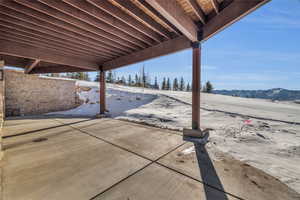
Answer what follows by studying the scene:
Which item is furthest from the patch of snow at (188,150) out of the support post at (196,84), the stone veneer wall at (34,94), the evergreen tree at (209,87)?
the evergreen tree at (209,87)

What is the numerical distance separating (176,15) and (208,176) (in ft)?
9.70

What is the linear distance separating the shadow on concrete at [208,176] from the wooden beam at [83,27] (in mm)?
3986

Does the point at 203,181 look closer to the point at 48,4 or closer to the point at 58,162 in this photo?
the point at 58,162

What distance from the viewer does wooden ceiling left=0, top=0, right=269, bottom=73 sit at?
98.1 inches

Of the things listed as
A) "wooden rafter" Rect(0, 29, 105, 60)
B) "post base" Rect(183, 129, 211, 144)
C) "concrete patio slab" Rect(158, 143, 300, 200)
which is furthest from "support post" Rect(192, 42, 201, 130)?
"wooden rafter" Rect(0, 29, 105, 60)

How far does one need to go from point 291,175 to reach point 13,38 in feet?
23.9

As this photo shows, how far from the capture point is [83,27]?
3195 mm

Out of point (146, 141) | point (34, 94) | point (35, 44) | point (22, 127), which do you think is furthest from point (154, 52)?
point (34, 94)

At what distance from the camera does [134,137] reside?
3.55 m

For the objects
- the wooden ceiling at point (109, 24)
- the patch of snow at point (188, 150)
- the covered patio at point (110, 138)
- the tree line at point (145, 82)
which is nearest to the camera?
the covered patio at point (110, 138)

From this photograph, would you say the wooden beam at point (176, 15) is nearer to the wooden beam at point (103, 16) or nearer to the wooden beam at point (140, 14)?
the wooden beam at point (140, 14)

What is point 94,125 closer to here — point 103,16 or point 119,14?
point 103,16

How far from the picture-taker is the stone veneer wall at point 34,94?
6730mm

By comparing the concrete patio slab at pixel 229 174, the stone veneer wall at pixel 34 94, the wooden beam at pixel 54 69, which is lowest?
the concrete patio slab at pixel 229 174
